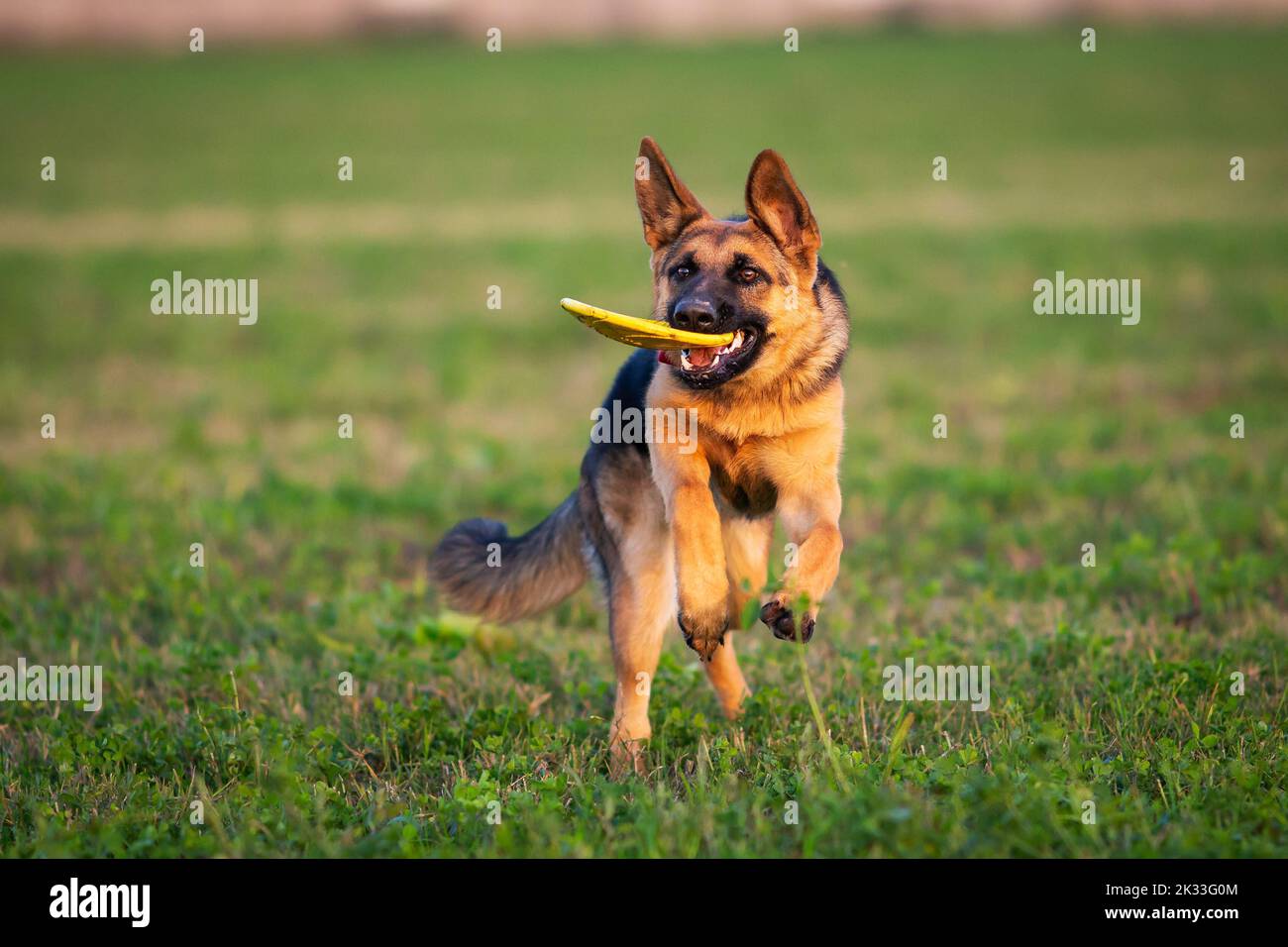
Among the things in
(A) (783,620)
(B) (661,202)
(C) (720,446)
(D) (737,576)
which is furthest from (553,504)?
(A) (783,620)

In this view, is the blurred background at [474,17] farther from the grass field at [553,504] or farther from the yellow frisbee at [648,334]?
the yellow frisbee at [648,334]

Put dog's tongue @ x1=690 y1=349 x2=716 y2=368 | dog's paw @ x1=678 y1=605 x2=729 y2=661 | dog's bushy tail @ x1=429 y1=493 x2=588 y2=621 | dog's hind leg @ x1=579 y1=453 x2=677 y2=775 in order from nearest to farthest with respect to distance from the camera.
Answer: dog's paw @ x1=678 y1=605 x2=729 y2=661 → dog's tongue @ x1=690 y1=349 x2=716 y2=368 → dog's hind leg @ x1=579 y1=453 x2=677 y2=775 → dog's bushy tail @ x1=429 y1=493 x2=588 y2=621

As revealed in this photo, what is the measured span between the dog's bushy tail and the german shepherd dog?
163 millimetres

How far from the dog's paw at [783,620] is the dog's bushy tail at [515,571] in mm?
1434

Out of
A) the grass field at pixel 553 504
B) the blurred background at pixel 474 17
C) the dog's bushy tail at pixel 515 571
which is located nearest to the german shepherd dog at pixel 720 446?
the dog's bushy tail at pixel 515 571

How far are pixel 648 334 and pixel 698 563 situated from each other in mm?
864

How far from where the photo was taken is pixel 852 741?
5383 mm

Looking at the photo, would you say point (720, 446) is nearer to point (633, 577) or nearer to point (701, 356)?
point (701, 356)

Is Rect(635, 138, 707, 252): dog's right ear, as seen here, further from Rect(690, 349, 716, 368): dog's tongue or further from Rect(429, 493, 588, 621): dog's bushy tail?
Rect(429, 493, 588, 621): dog's bushy tail

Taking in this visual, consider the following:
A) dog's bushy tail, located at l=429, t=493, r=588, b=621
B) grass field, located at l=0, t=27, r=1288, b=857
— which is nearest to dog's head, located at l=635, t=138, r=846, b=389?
dog's bushy tail, located at l=429, t=493, r=588, b=621

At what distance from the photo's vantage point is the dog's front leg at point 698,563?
5090 millimetres

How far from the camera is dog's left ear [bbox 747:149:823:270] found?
17.6 feet

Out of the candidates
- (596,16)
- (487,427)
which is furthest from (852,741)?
(596,16)

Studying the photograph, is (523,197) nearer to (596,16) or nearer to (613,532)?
(613,532)
